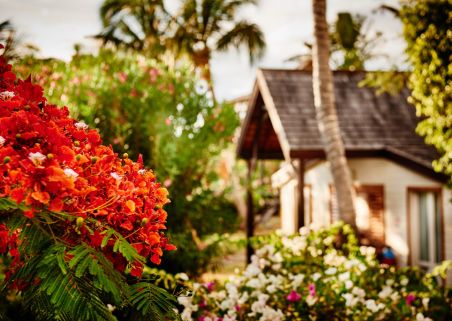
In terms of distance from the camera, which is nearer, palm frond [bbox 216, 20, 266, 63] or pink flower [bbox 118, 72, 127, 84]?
pink flower [bbox 118, 72, 127, 84]

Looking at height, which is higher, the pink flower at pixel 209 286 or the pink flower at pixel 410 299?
the pink flower at pixel 209 286

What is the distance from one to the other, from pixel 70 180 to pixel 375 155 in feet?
34.9

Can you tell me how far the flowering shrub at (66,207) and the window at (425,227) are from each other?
384 inches

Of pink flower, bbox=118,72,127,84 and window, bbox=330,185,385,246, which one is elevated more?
pink flower, bbox=118,72,127,84

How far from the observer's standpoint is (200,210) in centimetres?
967

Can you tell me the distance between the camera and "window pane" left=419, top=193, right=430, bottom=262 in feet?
36.4

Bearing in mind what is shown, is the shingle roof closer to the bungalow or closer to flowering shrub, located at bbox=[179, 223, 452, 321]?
the bungalow

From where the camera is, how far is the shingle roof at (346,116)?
439 inches

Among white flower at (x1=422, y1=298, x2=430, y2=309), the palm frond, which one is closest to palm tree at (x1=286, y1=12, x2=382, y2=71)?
the palm frond

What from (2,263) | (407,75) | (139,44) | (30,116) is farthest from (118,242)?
(139,44)

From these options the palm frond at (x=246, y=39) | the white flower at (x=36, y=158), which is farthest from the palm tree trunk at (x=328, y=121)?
the palm frond at (x=246, y=39)

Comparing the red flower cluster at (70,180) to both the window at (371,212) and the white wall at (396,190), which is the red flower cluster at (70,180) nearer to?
the white wall at (396,190)

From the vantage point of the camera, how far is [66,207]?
210 cm

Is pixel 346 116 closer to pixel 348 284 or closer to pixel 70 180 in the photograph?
pixel 348 284
